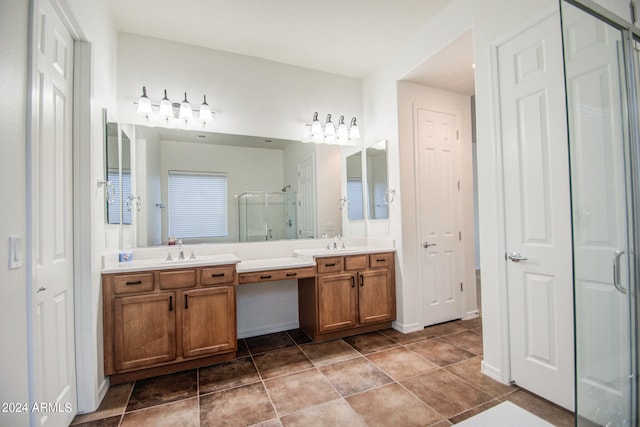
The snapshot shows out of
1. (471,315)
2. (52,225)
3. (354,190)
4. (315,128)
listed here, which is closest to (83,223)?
(52,225)

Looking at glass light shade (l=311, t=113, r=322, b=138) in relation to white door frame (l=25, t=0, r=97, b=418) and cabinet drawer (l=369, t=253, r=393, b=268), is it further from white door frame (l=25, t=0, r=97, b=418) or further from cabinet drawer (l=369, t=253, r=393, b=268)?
white door frame (l=25, t=0, r=97, b=418)

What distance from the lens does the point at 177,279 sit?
7.61 feet

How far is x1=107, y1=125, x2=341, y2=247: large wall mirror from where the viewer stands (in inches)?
109

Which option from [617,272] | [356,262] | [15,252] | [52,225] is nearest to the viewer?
[15,252]

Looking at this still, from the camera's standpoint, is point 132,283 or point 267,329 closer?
point 132,283

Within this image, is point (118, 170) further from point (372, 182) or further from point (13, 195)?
point (372, 182)

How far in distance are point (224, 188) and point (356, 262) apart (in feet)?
5.12

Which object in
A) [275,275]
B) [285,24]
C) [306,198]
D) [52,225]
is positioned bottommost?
[275,275]

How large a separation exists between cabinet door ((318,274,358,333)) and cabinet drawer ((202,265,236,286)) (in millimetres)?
848

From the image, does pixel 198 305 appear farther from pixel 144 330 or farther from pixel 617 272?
pixel 617 272

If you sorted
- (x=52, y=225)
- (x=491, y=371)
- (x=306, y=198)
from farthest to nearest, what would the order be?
(x=306, y=198) < (x=491, y=371) < (x=52, y=225)

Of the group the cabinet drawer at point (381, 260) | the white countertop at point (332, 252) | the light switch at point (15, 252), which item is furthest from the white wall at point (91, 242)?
the cabinet drawer at point (381, 260)

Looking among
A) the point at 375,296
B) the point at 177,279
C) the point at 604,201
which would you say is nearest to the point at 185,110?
the point at 177,279

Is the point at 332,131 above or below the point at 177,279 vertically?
above
